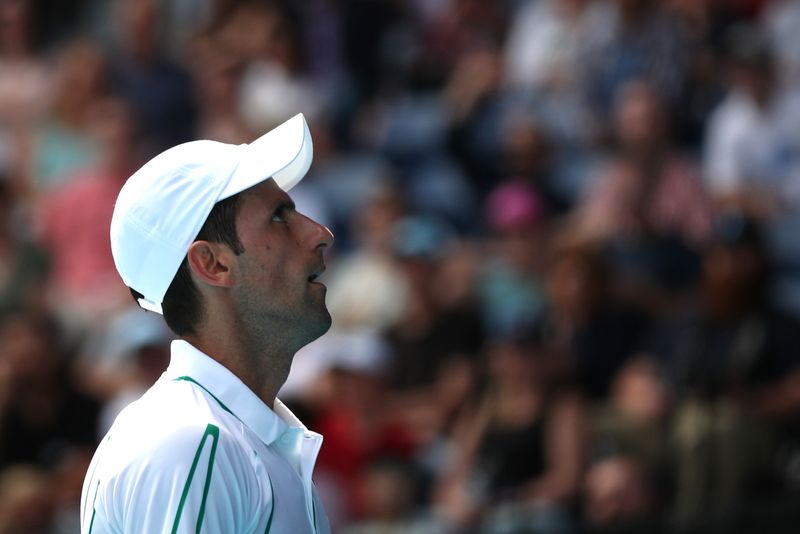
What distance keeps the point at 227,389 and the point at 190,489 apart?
298mm

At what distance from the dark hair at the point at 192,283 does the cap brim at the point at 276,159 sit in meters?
0.04

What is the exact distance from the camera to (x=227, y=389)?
2.42 meters

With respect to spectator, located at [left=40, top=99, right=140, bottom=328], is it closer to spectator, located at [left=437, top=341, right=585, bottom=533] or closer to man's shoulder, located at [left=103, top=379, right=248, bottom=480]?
spectator, located at [left=437, top=341, right=585, bottom=533]

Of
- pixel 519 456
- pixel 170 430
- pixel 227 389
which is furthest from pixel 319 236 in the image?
pixel 519 456

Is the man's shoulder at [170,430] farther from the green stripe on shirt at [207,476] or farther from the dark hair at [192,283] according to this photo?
the dark hair at [192,283]

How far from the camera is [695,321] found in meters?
6.23

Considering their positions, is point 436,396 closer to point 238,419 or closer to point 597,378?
point 597,378

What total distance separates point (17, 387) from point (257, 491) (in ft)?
16.1

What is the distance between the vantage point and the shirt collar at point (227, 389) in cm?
240

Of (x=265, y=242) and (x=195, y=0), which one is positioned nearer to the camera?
(x=265, y=242)

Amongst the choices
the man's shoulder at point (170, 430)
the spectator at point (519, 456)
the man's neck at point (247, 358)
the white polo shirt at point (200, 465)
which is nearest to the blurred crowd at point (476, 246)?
the spectator at point (519, 456)

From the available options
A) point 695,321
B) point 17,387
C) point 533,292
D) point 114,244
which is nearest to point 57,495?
point 17,387

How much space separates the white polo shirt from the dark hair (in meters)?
0.06

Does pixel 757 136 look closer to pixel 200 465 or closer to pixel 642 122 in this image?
pixel 642 122
